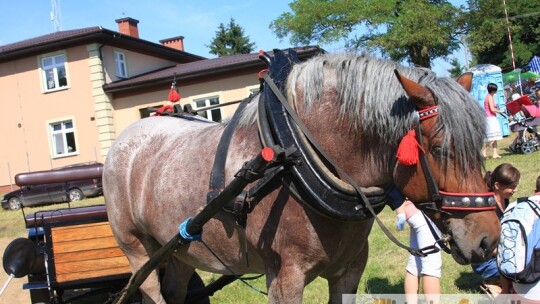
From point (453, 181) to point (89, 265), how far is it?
304 cm

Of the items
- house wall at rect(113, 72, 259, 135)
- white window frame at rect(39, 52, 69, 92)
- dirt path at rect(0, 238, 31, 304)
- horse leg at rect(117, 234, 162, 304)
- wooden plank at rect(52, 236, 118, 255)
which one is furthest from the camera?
white window frame at rect(39, 52, 69, 92)

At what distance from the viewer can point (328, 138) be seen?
2.32m

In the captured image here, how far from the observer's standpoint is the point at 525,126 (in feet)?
37.0

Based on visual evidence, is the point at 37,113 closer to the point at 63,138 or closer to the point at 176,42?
the point at 63,138

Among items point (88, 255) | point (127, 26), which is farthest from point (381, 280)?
point (127, 26)

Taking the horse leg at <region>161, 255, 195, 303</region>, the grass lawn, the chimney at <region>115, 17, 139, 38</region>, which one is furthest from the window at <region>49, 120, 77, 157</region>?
the horse leg at <region>161, 255, 195, 303</region>

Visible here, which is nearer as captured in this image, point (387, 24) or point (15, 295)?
point (15, 295)

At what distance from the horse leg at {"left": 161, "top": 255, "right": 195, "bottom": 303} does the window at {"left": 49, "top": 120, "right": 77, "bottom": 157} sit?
61.6ft

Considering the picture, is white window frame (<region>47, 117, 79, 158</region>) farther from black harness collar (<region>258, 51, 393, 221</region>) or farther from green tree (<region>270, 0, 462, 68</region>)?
black harness collar (<region>258, 51, 393, 221</region>)

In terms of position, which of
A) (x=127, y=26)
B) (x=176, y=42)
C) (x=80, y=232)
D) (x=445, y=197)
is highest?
(x=127, y=26)

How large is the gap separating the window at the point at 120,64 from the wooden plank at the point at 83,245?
60.4 ft

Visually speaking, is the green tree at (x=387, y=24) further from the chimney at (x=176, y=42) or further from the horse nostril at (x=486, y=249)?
the horse nostril at (x=486, y=249)

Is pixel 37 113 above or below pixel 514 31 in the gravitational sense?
below

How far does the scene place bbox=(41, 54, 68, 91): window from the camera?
69.2 ft
